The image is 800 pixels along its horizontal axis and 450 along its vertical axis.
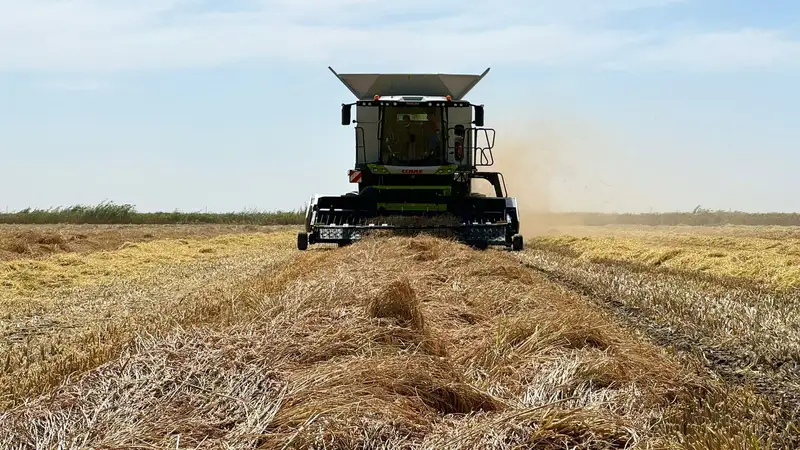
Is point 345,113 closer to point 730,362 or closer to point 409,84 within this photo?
point 409,84

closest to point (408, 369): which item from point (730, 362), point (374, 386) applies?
point (374, 386)

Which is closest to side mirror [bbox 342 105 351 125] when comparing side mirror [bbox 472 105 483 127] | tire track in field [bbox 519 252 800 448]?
side mirror [bbox 472 105 483 127]

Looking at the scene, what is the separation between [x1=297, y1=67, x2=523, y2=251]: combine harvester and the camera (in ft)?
53.9

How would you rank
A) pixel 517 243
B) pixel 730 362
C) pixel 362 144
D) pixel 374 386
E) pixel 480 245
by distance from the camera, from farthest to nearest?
pixel 362 144, pixel 480 245, pixel 517 243, pixel 730 362, pixel 374 386

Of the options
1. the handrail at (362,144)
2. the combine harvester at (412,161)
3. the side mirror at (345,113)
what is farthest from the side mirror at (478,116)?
the side mirror at (345,113)

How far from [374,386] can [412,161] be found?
13110 millimetres

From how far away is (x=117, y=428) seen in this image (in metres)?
3.55

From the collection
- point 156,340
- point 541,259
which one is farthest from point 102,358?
point 541,259

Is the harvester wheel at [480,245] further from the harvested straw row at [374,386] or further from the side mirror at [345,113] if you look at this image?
the harvested straw row at [374,386]

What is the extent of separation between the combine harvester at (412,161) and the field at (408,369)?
A: 258 inches

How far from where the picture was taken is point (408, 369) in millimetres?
4297

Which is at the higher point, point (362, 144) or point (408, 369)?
point (362, 144)

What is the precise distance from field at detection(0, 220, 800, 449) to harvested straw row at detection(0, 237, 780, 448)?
12 mm

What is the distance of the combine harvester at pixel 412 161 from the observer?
1642cm
